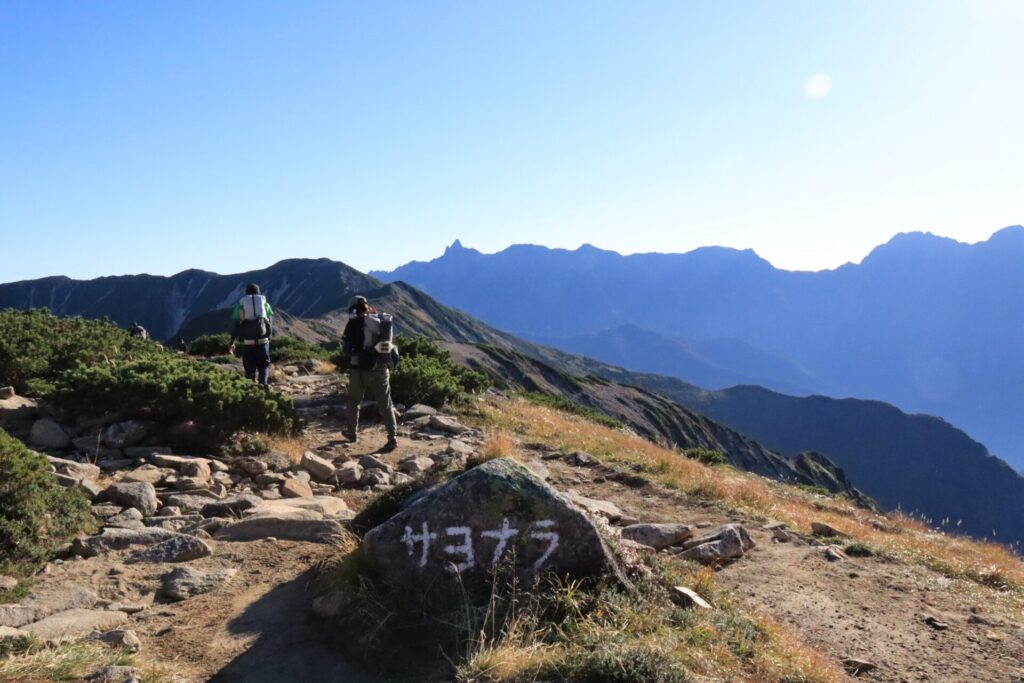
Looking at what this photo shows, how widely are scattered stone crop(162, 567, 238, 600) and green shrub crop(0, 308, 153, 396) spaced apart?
240 inches

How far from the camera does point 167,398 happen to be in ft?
28.7

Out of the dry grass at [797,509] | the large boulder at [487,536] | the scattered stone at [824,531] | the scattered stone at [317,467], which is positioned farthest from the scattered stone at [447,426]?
the large boulder at [487,536]

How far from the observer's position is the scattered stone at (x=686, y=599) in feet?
15.0

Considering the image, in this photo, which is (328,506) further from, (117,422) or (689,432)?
(689,432)

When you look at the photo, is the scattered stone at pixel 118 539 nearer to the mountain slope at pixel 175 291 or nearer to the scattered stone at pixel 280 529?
the scattered stone at pixel 280 529

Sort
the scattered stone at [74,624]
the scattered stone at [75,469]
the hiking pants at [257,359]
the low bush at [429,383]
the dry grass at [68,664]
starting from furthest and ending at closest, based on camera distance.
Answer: the low bush at [429,383] < the hiking pants at [257,359] < the scattered stone at [75,469] < the scattered stone at [74,624] < the dry grass at [68,664]

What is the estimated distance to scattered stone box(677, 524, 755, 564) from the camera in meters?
6.36

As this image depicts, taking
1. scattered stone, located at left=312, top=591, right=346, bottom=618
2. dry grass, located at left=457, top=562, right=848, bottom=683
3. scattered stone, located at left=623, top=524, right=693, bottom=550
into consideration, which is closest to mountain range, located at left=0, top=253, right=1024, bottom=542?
scattered stone, located at left=623, top=524, right=693, bottom=550

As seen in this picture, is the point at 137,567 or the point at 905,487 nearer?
the point at 137,567

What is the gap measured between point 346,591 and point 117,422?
19.3 feet

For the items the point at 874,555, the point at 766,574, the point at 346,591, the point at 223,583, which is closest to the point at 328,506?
the point at 223,583

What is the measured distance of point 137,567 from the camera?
5094mm

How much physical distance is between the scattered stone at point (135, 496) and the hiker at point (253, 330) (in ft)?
17.9

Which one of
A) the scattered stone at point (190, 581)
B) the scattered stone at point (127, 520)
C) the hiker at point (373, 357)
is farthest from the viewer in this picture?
the hiker at point (373, 357)
